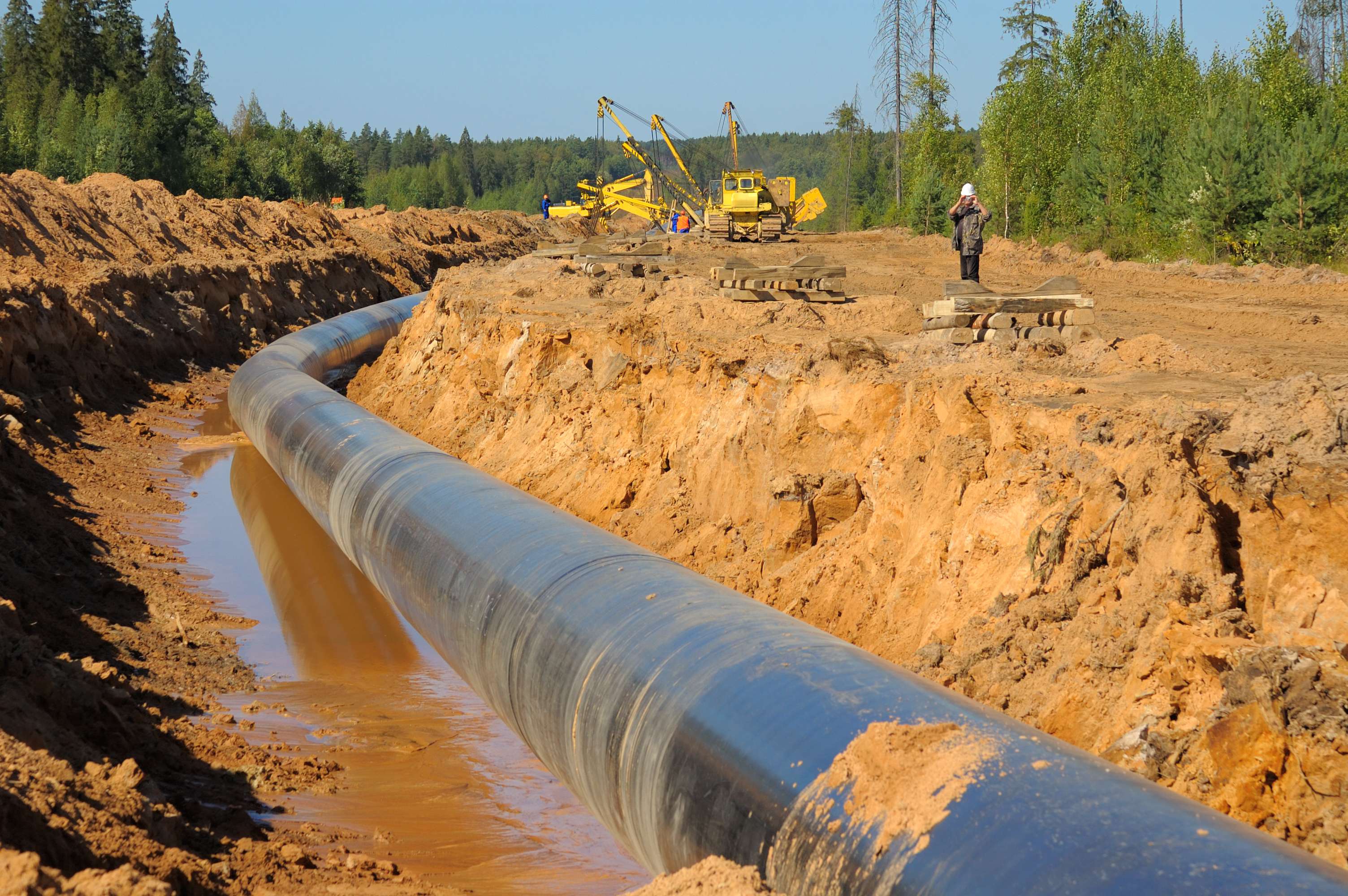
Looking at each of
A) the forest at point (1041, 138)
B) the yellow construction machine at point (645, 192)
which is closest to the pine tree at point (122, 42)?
A: the forest at point (1041, 138)

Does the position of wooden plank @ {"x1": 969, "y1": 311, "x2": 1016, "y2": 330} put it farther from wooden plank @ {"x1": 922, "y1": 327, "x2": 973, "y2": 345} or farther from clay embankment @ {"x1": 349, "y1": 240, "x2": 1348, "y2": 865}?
clay embankment @ {"x1": 349, "y1": 240, "x2": 1348, "y2": 865}

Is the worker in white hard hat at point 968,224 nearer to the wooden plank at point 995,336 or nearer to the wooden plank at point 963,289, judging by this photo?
the wooden plank at point 963,289

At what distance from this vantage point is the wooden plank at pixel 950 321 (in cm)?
1002

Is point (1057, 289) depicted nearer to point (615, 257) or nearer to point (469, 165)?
point (615, 257)

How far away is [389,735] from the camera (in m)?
7.32

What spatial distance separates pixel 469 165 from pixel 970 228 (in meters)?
179

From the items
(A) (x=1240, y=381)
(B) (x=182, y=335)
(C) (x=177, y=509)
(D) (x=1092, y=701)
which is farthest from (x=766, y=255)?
(D) (x=1092, y=701)

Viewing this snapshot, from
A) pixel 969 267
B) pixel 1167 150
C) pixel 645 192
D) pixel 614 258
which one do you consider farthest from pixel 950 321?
pixel 645 192

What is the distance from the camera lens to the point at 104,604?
8.57m

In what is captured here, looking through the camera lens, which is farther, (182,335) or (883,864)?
(182,335)

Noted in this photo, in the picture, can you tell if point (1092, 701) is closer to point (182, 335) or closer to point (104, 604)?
point (104, 604)

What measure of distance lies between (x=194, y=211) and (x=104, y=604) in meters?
23.3

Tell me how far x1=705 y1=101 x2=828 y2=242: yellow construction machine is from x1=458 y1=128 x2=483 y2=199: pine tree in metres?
137

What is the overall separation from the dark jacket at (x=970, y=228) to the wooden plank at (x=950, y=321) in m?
3.72
